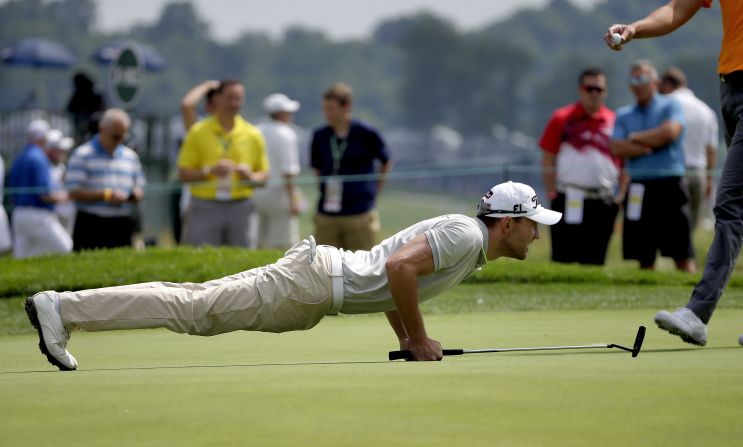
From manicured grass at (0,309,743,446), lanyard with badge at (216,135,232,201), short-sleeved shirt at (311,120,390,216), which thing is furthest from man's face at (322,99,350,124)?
manicured grass at (0,309,743,446)

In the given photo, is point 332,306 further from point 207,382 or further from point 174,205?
point 174,205

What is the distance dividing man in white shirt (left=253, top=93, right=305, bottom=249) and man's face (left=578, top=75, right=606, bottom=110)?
3667 mm

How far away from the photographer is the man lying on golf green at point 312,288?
784 cm

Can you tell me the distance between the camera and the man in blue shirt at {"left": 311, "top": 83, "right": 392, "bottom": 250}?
52.7ft

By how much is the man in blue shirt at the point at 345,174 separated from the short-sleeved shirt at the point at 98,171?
1.94 meters

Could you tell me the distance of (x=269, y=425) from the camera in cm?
556

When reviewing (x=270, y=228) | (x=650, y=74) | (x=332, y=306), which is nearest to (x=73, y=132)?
(x=270, y=228)

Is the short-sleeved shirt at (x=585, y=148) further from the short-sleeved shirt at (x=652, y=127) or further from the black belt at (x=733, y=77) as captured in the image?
the black belt at (x=733, y=77)

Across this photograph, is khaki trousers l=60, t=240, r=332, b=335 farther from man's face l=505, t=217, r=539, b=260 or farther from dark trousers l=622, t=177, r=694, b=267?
dark trousers l=622, t=177, r=694, b=267

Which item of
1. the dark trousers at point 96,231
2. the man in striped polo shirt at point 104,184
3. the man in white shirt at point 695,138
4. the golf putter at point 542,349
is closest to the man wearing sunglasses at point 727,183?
the golf putter at point 542,349

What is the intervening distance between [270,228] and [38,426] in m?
12.4

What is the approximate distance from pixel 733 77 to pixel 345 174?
8.13 metres

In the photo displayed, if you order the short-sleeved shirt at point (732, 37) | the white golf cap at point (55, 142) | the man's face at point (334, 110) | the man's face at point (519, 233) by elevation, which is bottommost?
the white golf cap at point (55, 142)

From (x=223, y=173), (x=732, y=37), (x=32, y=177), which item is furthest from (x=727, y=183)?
(x=32, y=177)
